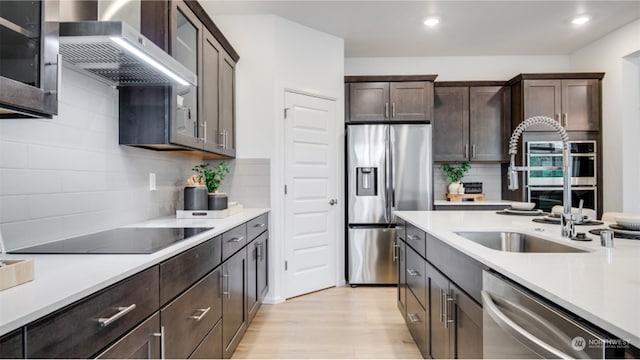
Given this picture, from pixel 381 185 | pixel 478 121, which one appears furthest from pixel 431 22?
pixel 381 185

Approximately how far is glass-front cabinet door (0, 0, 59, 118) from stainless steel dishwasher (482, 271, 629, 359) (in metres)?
1.43

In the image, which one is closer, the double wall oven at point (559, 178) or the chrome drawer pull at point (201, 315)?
the chrome drawer pull at point (201, 315)

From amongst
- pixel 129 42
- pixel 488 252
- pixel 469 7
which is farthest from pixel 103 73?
pixel 469 7

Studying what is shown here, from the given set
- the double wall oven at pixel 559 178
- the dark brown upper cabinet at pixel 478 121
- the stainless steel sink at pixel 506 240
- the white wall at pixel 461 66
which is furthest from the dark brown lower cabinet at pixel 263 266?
the double wall oven at pixel 559 178

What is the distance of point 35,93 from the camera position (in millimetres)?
974

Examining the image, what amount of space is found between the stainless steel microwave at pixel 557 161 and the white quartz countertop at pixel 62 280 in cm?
405

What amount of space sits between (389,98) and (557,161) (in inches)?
82.8

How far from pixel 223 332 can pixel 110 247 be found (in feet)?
2.83

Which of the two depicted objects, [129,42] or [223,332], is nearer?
[129,42]

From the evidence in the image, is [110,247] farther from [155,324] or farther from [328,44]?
[328,44]

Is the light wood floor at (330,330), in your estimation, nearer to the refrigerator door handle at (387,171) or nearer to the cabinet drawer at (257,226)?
the cabinet drawer at (257,226)

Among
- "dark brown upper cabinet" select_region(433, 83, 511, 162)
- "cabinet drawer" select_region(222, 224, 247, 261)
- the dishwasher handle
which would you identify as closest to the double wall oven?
"dark brown upper cabinet" select_region(433, 83, 511, 162)

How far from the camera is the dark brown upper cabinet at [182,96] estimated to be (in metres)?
1.97

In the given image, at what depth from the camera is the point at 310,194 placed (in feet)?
11.4
